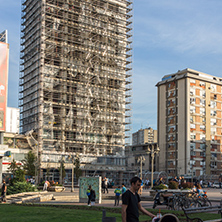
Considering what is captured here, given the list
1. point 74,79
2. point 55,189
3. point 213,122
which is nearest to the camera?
point 55,189

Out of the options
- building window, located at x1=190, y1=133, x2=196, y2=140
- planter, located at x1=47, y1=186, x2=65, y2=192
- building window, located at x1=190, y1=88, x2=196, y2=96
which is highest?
building window, located at x1=190, y1=88, x2=196, y2=96

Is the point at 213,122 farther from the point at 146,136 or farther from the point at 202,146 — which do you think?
the point at 146,136

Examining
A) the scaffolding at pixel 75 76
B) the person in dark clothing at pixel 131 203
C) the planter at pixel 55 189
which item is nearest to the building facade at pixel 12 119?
the scaffolding at pixel 75 76

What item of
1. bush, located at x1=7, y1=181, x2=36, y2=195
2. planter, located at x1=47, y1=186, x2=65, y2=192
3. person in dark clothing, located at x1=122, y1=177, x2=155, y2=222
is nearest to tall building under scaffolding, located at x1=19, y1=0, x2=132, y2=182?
planter, located at x1=47, y1=186, x2=65, y2=192

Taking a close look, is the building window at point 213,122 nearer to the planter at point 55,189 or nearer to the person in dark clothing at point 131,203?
the planter at point 55,189

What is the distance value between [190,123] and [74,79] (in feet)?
91.4

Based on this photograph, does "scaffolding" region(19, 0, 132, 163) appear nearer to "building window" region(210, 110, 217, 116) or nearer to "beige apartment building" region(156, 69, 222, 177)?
"beige apartment building" region(156, 69, 222, 177)

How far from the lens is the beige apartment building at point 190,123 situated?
85.9m

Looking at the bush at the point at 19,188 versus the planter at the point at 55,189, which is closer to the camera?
the bush at the point at 19,188

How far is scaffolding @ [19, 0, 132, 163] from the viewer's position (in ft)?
270

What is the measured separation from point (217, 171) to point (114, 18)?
44508mm

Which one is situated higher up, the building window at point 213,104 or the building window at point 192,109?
the building window at point 213,104

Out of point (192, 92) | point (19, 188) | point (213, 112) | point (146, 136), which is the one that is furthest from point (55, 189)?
point (146, 136)

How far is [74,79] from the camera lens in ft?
280
